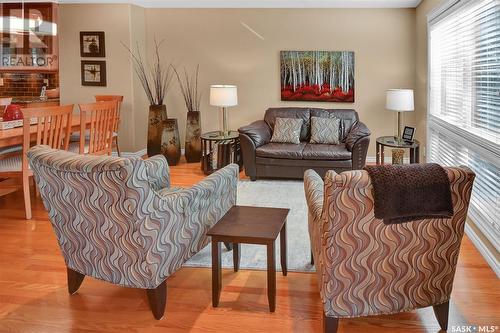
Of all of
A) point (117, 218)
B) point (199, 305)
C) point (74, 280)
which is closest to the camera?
point (117, 218)

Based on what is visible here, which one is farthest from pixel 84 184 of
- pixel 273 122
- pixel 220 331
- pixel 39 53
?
pixel 39 53

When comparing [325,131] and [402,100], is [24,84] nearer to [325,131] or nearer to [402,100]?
[325,131]

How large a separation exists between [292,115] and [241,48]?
4.59ft

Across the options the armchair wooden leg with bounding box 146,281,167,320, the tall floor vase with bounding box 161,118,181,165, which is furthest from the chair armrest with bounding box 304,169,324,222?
the tall floor vase with bounding box 161,118,181,165

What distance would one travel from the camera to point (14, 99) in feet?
25.1

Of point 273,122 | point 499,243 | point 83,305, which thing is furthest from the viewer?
point 273,122

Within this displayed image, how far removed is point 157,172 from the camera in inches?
130

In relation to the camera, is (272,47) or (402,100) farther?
(272,47)

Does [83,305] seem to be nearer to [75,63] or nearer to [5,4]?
[75,63]

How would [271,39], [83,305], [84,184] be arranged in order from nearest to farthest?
1. [84,184]
2. [83,305]
3. [271,39]

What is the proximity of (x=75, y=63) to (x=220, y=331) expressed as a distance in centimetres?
578

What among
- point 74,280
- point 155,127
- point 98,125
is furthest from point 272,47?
point 74,280

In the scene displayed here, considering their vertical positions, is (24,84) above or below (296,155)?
above

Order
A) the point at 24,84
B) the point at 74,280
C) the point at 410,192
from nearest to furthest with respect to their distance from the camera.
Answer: the point at 410,192 < the point at 74,280 < the point at 24,84
